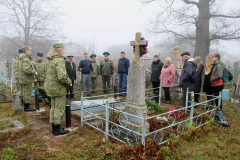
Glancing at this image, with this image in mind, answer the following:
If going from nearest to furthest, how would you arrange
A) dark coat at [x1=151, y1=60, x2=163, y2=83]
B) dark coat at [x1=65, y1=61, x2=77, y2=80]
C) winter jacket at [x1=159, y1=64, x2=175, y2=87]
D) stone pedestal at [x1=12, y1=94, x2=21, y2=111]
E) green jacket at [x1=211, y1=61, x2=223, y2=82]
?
green jacket at [x1=211, y1=61, x2=223, y2=82] → stone pedestal at [x1=12, y1=94, x2=21, y2=111] → winter jacket at [x1=159, y1=64, x2=175, y2=87] → dark coat at [x1=151, y1=60, x2=163, y2=83] → dark coat at [x1=65, y1=61, x2=77, y2=80]

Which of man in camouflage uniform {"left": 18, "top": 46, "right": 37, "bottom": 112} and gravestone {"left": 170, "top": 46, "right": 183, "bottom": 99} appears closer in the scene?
man in camouflage uniform {"left": 18, "top": 46, "right": 37, "bottom": 112}

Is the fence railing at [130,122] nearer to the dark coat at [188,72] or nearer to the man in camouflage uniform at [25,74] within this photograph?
the dark coat at [188,72]

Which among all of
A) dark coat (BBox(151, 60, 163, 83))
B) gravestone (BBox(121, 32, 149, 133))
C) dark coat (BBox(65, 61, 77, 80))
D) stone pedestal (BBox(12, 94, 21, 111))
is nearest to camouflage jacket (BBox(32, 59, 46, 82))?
dark coat (BBox(65, 61, 77, 80))

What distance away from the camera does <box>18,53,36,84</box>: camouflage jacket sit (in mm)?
5418

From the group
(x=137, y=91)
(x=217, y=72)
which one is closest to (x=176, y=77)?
(x=217, y=72)

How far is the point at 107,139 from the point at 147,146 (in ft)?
3.24

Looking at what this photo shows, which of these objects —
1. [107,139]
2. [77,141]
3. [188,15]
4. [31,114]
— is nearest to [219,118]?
[107,139]

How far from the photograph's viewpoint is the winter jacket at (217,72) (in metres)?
5.01

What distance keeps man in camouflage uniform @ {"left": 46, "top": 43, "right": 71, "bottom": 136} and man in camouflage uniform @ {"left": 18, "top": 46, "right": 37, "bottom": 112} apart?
7.05 feet

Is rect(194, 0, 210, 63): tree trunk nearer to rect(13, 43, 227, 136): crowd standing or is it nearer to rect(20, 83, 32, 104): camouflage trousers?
rect(13, 43, 227, 136): crowd standing

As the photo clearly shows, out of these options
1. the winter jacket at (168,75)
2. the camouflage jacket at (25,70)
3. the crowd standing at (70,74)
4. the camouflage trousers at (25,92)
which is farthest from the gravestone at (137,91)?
the camouflage trousers at (25,92)

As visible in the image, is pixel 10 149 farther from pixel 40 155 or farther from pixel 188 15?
pixel 188 15

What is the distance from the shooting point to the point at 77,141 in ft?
11.6

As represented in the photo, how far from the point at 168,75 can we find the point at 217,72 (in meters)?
1.87
